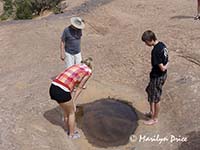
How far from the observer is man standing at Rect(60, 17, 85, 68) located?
27.9 ft

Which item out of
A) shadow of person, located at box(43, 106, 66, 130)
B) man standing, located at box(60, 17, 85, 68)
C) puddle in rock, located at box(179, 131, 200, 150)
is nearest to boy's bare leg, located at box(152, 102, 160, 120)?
puddle in rock, located at box(179, 131, 200, 150)

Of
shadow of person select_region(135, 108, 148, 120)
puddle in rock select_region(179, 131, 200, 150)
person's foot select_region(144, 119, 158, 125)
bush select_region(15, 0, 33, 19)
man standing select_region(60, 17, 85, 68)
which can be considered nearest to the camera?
puddle in rock select_region(179, 131, 200, 150)

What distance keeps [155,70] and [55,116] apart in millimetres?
2020

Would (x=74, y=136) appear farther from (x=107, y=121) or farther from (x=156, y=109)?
(x=156, y=109)

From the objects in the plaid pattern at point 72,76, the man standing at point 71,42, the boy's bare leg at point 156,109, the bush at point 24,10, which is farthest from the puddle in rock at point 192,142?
the bush at point 24,10

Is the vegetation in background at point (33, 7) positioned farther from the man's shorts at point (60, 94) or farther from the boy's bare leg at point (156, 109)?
the man's shorts at point (60, 94)

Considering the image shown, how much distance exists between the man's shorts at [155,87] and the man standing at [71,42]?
69.9 inches

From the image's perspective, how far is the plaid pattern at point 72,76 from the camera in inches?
274

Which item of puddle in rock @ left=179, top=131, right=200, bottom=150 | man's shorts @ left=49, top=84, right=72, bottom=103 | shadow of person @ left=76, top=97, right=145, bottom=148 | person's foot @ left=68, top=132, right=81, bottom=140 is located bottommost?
shadow of person @ left=76, top=97, right=145, bottom=148

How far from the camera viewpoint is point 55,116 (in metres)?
8.25

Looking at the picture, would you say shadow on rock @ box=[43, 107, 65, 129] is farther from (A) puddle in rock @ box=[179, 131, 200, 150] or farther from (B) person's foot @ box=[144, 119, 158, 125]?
(A) puddle in rock @ box=[179, 131, 200, 150]

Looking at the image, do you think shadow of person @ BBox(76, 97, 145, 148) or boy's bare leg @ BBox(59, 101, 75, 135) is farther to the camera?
shadow of person @ BBox(76, 97, 145, 148)

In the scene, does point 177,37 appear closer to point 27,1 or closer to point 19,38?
point 19,38

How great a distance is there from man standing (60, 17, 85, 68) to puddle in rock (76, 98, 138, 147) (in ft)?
3.16
